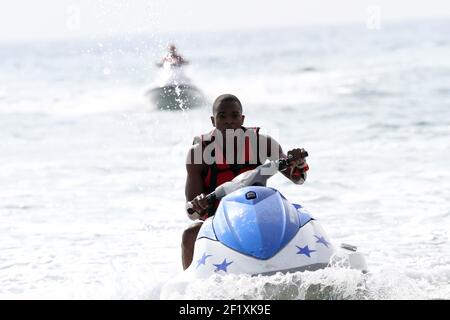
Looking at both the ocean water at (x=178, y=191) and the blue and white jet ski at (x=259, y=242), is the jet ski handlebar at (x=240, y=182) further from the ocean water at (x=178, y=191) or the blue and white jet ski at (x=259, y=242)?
the ocean water at (x=178, y=191)

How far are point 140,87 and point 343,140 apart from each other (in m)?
16.5

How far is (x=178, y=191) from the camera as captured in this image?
10.8 meters

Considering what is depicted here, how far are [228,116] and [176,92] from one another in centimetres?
1582

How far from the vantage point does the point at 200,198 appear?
536cm

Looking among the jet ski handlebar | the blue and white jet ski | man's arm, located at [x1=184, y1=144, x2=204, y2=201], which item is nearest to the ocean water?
the blue and white jet ski

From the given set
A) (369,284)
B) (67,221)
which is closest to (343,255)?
(369,284)

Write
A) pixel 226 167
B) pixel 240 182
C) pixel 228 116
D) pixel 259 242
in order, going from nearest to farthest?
1. pixel 259 242
2. pixel 240 182
3. pixel 228 116
4. pixel 226 167

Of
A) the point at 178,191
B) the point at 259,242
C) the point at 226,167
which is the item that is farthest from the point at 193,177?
the point at 178,191

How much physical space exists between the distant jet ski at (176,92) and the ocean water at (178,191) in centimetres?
30

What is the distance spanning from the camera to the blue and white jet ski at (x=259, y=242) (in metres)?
4.87

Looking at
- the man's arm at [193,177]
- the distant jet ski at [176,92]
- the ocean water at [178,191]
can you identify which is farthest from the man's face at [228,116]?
the distant jet ski at [176,92]

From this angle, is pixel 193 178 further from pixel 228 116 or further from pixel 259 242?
pixel 259 242

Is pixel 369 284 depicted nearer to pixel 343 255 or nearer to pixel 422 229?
pixel 343 255

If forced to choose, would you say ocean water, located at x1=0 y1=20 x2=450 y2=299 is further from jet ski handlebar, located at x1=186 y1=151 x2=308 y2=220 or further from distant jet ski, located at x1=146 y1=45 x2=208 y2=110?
jet ski handlebar, located at x1=186 y1=151 x2=308 y2=220
